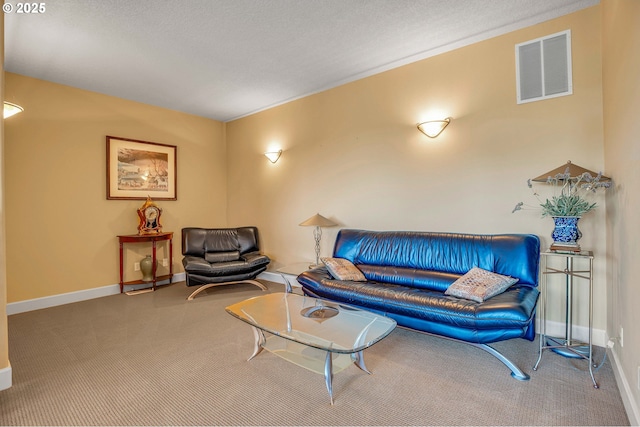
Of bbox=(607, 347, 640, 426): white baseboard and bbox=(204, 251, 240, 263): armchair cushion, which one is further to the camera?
bbox=(204, 251, 240, 263): armchair cushion

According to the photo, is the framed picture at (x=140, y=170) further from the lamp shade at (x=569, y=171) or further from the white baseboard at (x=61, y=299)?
the lamp shade at (x=569, y=171)

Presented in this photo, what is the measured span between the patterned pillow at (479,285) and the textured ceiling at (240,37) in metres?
2.22

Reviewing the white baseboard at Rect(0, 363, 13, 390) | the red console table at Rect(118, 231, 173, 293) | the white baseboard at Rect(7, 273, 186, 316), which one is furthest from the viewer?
the red console table at Rect(118, 231, 173, 293)

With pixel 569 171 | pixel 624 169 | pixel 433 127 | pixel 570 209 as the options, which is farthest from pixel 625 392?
pixel 433 127

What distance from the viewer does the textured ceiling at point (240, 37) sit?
2.49 m

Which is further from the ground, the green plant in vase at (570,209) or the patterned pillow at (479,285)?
the green plant in vase at (570,209)

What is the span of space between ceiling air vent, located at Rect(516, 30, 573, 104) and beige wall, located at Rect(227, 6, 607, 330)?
5cm

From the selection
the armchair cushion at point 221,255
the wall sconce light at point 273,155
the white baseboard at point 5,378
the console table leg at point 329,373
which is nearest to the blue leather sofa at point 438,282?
the console table leg at point 329,373

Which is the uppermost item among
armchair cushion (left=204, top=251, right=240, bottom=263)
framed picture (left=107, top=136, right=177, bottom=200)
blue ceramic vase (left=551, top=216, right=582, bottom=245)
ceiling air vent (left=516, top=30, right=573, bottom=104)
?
ceiling air vent (left=516, top=30, right=573, bottom=104)

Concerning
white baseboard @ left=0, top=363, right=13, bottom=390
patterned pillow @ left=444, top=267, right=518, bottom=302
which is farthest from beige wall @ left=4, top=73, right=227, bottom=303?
patterned pillow @ left=444, top=267, right=518, bottom=302

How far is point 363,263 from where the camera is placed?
136 inches

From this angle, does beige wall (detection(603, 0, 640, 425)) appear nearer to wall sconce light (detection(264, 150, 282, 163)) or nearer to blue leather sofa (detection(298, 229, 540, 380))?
blue leather sofa (detection(298, 229, 540, 380))

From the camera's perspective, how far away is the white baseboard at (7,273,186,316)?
3498mm

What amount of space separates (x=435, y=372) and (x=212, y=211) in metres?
4.39
